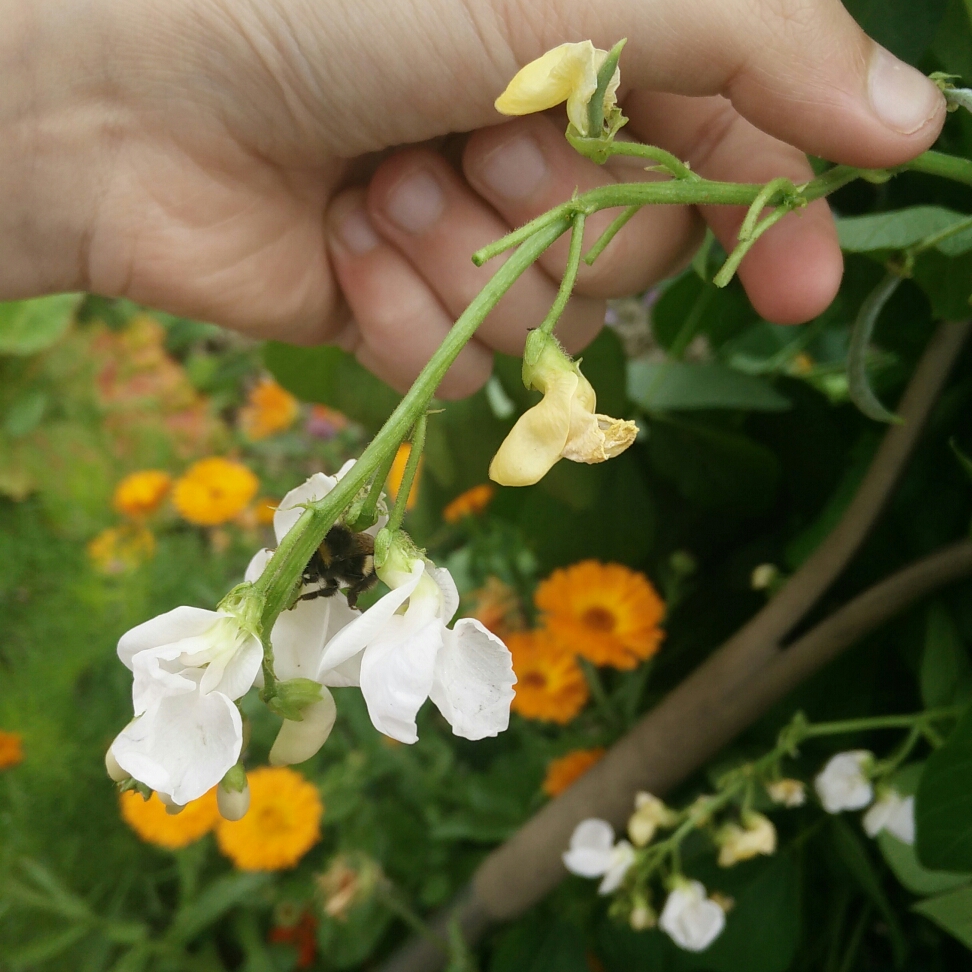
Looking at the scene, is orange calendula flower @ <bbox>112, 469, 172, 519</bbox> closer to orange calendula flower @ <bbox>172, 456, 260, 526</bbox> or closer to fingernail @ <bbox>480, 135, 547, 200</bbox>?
orange calendula flower @ <bbox>172, 456, 260, 526</bbox>

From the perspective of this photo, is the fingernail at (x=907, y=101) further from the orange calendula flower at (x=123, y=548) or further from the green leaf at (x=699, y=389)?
the orange calendula flower at (x=123, y=548)

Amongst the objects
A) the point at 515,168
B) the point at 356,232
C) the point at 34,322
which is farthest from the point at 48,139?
the point at 34,322

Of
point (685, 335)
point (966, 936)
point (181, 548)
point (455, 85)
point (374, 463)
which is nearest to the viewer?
point (374, 463)

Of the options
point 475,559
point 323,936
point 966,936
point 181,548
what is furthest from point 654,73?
point 181,548

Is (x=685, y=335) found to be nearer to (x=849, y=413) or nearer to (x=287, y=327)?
(x=849, y=413)

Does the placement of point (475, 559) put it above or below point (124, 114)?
below
